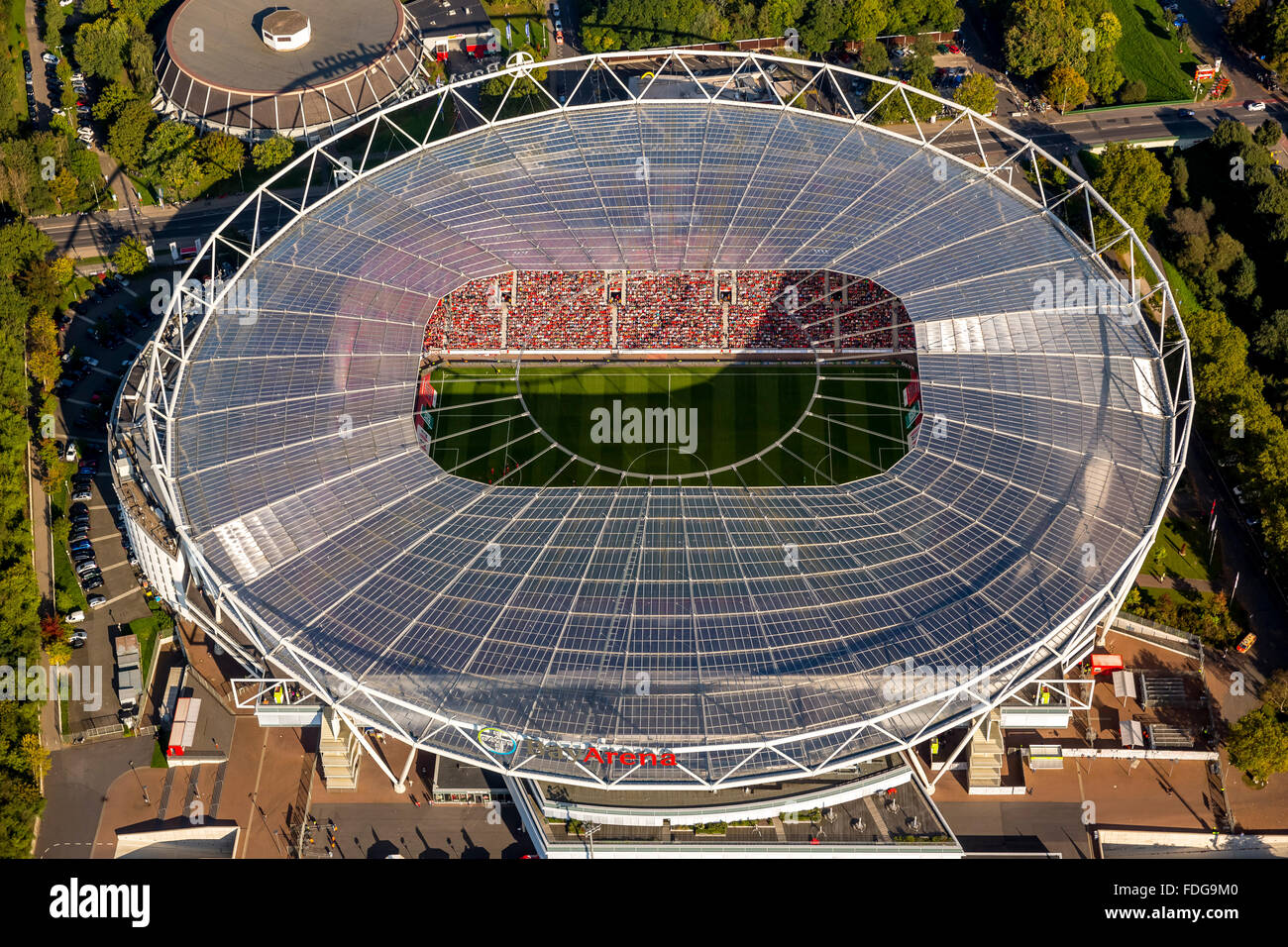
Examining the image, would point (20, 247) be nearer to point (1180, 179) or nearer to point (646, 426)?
point (646, 426)

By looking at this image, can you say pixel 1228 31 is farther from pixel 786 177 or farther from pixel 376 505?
pixel 376 505

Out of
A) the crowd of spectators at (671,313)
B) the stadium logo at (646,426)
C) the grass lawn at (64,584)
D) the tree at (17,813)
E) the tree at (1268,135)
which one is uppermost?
the tree at (1268,135)

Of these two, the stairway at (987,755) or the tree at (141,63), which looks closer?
the stairway at (987,755)

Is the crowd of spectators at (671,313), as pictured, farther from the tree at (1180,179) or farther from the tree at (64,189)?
the tree at (64,189)

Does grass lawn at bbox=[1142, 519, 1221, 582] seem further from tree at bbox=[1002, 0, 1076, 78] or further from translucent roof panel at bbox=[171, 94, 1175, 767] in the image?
tree at bbox=[1002, 0, 1076, 78]

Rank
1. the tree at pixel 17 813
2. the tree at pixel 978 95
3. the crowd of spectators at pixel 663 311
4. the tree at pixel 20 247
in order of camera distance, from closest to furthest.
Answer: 1. the tree at pixel 17 813
2. the crowd of spectators at pixel 663 311
3. the tree at pixel 20 247
4. the tree at pixel 978 95

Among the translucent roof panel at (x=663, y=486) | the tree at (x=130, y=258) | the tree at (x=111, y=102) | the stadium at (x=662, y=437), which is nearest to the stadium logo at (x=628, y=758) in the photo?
the stadium at (x=662, y=437)
